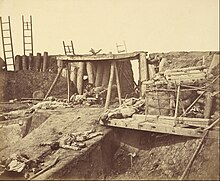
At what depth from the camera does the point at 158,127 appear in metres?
4.47

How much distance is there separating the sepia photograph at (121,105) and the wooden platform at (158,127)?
0.5 inches

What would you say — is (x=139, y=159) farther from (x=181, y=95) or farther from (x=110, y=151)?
(x=181, y=95)

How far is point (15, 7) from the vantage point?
477cm

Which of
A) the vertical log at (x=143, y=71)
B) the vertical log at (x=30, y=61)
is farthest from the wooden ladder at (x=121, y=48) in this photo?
the vertical log at (x=30, y=61)

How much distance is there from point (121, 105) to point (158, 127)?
4.37 feet

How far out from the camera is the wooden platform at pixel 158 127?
4.10 meters

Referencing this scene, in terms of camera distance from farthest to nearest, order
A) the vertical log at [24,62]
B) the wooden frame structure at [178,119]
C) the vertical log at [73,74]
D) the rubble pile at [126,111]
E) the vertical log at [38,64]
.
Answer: the vertical log at [73,74] → the vertical log at [38,64] → the vertical log at [24,62] → the rubble pile at [126,111] → the wooden frame structure at [178,119]

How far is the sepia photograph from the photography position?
4.02 metres

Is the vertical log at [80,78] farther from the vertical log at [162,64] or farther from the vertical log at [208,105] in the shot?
the vertical log at [208,105]

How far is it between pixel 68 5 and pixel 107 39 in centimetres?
75

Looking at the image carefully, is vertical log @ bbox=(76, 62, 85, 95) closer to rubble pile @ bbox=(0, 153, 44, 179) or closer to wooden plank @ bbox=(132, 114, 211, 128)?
wooden plank @ bbox=(132, 114, 211, 128)


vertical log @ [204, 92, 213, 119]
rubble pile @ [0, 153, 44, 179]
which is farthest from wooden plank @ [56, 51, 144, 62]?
rubble pile @ [0, 153, 44, 179]

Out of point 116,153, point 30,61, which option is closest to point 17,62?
point 30,61

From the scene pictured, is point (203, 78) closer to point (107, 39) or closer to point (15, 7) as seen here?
point (107, 39)
